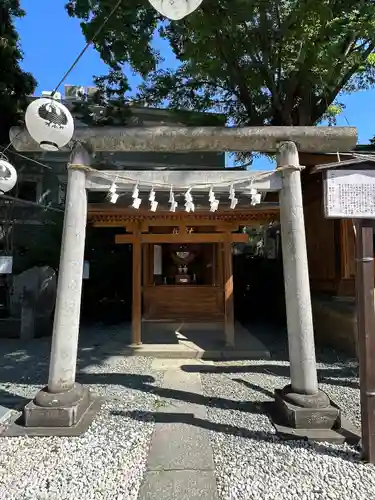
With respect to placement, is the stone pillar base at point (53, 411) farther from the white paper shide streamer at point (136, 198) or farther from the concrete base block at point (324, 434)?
the white paper shide streamer at point (136, 198)

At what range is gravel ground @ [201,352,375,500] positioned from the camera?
2.97 m

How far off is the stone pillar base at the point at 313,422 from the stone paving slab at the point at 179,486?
116cm

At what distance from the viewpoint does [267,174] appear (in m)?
4.66

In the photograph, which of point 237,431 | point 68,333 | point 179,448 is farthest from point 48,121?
point 237,431

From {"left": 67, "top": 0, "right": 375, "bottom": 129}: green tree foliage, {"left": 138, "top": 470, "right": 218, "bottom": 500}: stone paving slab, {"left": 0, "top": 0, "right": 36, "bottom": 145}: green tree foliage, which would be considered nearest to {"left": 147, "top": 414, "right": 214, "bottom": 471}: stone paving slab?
{"left": 138, "top": 470, "right": 218, "bottom": 500}: stone paving slab

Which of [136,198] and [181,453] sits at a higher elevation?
[136,198]

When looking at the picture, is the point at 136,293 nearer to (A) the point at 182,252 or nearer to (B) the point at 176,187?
(A) the point at 182,252

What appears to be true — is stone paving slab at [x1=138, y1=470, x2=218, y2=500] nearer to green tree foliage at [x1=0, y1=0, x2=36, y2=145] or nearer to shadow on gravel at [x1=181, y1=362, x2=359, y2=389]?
shadow on gravel at [x1=181, y1=362, x2=359, y2=389]

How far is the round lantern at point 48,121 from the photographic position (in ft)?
13.3

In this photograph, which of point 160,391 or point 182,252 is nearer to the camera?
point 160,391

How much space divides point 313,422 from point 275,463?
2.83 ft

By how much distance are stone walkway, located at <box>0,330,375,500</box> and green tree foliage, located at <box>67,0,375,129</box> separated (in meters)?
5.82

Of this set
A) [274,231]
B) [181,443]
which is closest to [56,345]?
[181,443]

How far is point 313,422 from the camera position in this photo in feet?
13.3
